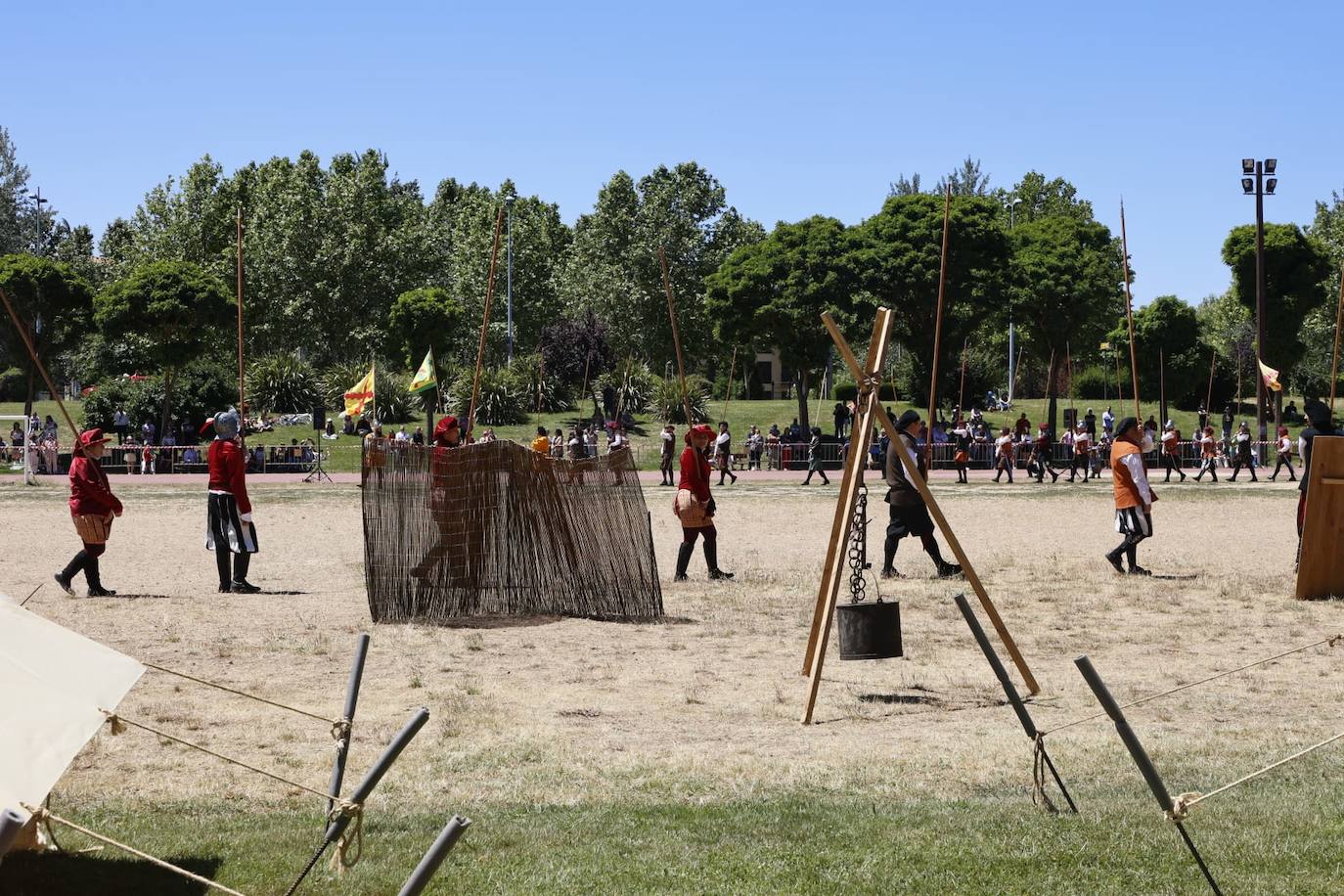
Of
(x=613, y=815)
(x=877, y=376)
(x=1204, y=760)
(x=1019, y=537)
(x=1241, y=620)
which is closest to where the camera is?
(x=613, y=815)

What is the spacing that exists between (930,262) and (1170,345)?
39.5 ft

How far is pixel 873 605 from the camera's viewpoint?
9.25m

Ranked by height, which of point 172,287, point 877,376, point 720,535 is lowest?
point 720,535

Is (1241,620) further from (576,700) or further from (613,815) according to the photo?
(613,815)

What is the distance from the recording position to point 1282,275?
5478cm

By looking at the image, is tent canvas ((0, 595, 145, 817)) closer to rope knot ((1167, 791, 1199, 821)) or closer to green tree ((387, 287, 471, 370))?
rope knot ((1167, 791, 1199, 821))

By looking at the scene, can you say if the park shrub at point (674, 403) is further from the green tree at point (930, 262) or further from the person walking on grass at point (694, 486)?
the person walking on grass at point (694, 486)

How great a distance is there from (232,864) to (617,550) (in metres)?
7.45

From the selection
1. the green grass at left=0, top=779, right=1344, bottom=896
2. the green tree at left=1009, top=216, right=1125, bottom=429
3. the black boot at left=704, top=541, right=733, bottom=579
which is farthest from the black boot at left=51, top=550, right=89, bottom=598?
the green tree at left=1009, top=216, right=1125, bottom=429

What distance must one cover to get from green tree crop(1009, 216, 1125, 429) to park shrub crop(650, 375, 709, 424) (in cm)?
1122

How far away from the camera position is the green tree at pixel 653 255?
65.9 metres

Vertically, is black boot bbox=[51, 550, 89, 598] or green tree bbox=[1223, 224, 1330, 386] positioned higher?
green tree bbox=[1223, 224, 1330, 386]

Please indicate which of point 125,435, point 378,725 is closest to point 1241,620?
point 378,725

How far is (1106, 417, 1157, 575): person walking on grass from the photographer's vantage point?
48.8 ft
